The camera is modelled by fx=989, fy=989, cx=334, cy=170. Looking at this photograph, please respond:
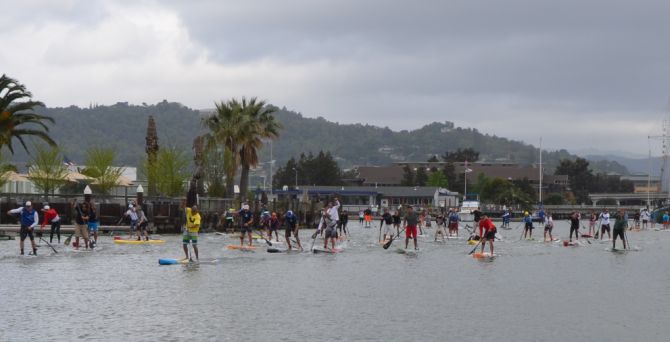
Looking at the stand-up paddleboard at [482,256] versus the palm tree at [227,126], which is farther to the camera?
the palm tree at [227,126]

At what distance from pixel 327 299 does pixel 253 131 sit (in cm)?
4785

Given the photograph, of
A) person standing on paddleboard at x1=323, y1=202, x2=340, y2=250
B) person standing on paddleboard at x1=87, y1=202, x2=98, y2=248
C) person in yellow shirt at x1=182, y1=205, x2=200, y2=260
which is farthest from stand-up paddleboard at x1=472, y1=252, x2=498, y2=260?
person standing on paddleboard at x1=87, y1=202, x2=98, y2=248

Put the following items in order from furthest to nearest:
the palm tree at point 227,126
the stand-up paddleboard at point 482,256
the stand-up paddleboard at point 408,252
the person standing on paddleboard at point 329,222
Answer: the palm tree at point 227,126 < the stand-up paddleboard at point 408,252 < the person standing on paddleboard at point 329,222 < the stand-up paddleboard at point 482,256

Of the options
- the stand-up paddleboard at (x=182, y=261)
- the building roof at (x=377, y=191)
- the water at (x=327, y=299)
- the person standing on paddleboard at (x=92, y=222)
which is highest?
the building roof at (x=377, y=191)

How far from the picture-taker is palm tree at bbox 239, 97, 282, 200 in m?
68.9

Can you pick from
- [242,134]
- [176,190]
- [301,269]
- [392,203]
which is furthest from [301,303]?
[392,203]

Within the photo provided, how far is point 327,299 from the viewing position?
858 inches

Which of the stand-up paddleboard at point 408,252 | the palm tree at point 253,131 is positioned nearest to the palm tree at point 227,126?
the palm tree at point 253,131

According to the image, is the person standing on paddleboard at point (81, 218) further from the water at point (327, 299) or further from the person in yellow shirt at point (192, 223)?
the person in yellow shirt at point (192, 223)

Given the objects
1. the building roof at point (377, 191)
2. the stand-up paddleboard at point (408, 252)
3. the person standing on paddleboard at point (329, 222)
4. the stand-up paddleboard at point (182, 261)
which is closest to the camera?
the stand-up paddleboard at point (182, 261)

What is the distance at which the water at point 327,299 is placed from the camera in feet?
55.3

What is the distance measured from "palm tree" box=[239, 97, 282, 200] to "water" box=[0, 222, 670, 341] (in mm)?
33374

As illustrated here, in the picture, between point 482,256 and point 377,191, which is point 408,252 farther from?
point 377,191

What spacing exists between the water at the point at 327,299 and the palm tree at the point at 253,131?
1314 inches
